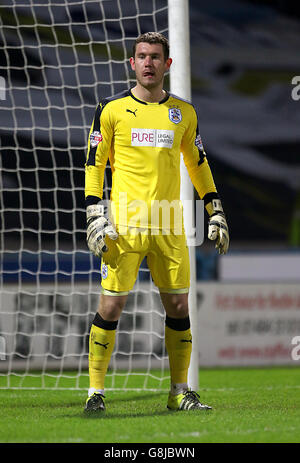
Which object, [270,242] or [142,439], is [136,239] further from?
[270,242]

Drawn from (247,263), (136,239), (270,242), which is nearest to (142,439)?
(136,239)

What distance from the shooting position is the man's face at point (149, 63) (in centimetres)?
374

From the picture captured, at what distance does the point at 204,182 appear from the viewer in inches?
159

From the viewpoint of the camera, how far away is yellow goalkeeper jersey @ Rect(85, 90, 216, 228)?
376 cm

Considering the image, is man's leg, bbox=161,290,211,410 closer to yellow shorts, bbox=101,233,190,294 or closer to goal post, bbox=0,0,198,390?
yellow shorts, bbox=101,233,190,294

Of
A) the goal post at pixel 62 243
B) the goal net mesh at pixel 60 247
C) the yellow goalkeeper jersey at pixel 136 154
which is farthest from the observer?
the goal net mesh at pixel 60 247

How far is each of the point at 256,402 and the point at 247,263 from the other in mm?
5527

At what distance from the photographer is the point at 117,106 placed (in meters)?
3.78

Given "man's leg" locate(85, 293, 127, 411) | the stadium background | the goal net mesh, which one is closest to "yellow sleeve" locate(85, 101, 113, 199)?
"man's leg" locate(85, 293, 127, 411)

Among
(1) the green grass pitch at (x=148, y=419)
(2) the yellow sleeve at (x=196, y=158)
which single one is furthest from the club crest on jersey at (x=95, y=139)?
(1) the green grass pitch at (x=148, y=419)

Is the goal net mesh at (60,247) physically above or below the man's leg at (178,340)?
above

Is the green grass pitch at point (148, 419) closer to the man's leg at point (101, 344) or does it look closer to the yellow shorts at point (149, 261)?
the man's leg at point (101, 344)

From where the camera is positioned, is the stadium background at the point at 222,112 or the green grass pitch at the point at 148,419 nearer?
the green grass pitch at the point at 148,419

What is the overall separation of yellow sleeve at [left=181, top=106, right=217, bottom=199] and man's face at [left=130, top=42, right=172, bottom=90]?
0.29 meters
